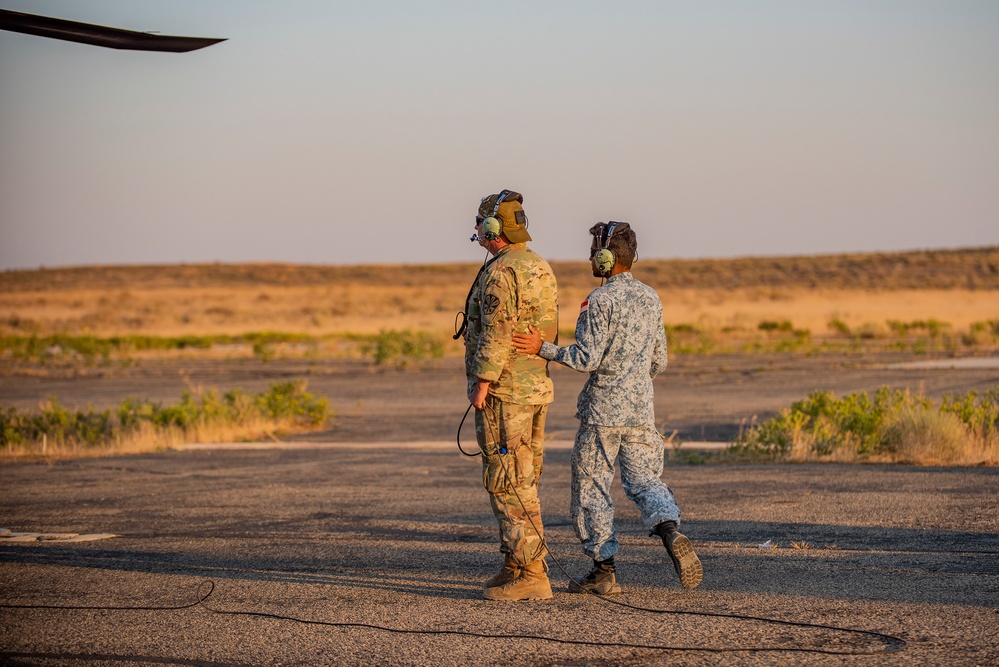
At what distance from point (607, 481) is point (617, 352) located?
2.57 feet

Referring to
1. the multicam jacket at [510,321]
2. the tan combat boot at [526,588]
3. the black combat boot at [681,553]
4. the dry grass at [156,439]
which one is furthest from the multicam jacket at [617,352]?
the dry grass at [156,439]

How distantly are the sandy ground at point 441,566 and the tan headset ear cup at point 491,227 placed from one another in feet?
7.25

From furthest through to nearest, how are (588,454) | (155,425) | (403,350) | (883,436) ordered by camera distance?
1. (403,350)
2. (155,425)
3. (883,436)
4. (588,454)

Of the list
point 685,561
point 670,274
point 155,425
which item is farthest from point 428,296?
point 685,561

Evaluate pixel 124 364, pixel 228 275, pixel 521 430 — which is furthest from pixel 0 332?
pixel 521 430

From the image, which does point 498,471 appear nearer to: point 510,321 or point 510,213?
point 510,321

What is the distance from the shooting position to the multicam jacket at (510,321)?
6.91 meters

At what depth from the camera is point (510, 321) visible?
6953 millimetres

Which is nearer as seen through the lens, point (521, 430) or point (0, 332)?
point (521, 430)

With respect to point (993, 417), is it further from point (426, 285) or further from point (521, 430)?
point (426, 285)

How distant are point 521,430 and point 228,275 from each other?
11805cm

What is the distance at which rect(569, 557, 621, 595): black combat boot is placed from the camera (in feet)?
23.1

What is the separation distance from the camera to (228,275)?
121500 mm

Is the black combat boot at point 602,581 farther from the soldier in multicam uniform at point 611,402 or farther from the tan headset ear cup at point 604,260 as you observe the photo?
the tan headset ear cup at point 604,260
